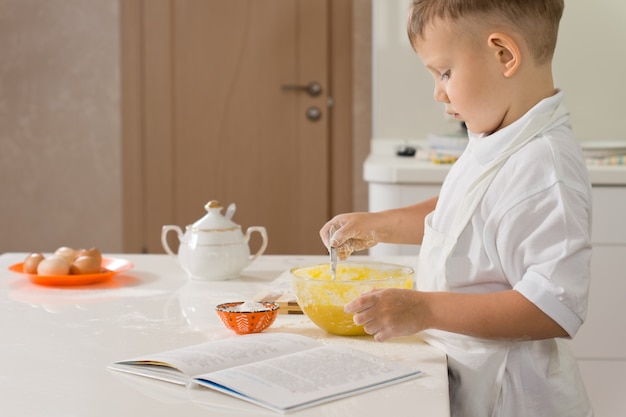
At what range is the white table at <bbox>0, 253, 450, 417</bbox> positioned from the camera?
868 millimetres

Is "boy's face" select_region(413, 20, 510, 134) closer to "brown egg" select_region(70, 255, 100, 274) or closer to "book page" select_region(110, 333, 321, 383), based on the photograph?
"book page" select_region(110, 333, 321, 383)

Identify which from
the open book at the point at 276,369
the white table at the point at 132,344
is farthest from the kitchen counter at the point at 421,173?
the open book at the point at 276,369

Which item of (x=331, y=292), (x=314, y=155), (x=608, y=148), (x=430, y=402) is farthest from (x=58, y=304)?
(x=314, y=155)

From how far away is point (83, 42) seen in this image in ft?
13.7

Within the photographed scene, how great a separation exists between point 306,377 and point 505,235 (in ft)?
1.02

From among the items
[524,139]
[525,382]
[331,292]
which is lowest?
[525,382]

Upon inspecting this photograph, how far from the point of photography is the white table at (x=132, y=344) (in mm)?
868

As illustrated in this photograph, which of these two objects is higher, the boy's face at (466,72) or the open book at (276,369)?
the boy's face at (466,72)

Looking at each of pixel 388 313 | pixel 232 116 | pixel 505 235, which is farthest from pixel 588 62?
pixel 388 313

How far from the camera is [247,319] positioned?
3.75 ft

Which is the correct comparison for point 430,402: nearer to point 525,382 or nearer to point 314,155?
point 525,382

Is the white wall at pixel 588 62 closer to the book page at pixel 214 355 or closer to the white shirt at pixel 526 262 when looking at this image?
the white shirt at pixel 526 262

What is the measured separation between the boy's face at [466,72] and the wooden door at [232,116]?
113 inches

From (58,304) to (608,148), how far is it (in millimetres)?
1518
